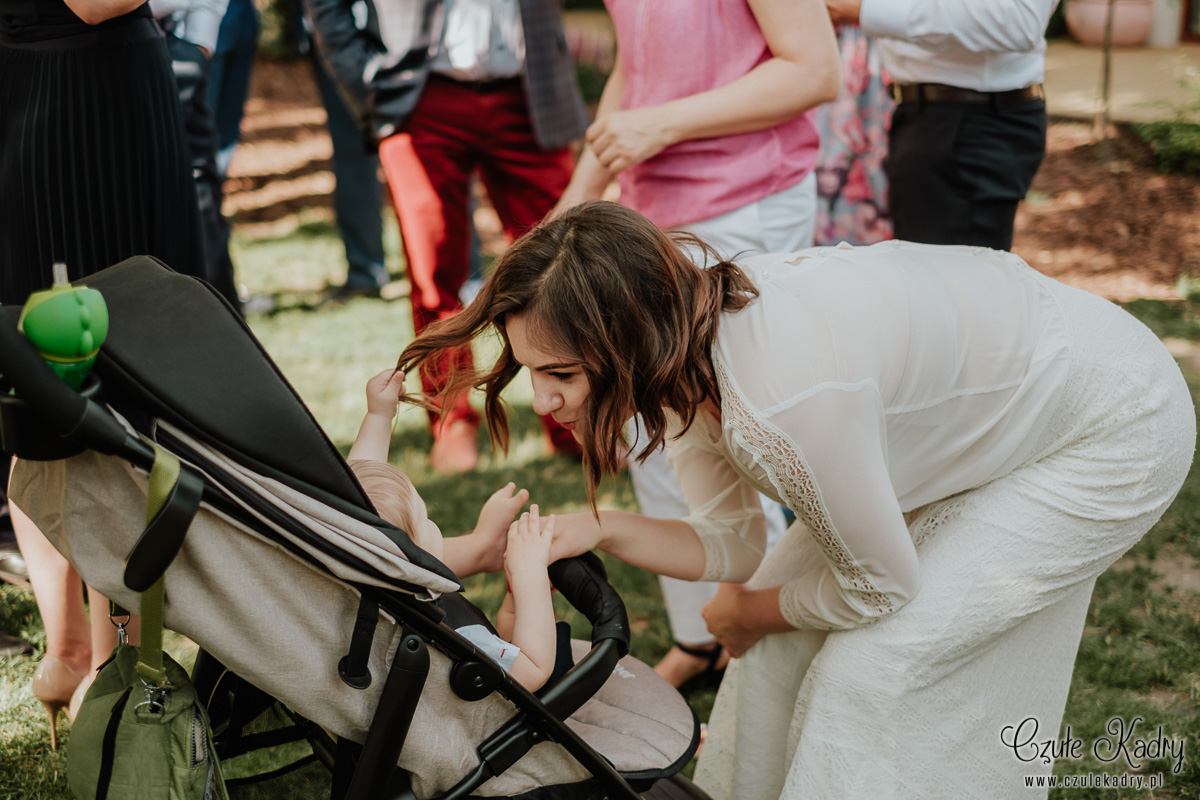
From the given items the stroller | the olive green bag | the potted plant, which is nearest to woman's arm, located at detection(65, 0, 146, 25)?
the stroller

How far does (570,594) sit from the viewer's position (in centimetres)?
192

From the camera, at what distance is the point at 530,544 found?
189 cm

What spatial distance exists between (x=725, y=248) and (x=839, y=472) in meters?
0.93

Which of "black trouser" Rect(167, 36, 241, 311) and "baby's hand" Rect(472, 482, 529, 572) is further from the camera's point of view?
"black trouser" Rect(167, 36, 241, 311)

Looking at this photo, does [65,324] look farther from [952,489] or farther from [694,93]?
[694,93]

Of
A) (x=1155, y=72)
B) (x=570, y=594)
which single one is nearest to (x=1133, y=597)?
(x=570, y=594)

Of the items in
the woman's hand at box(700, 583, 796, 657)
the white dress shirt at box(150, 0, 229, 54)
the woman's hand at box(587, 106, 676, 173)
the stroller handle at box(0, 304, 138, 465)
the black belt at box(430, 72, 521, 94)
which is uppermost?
the stroller handle at box(0, 304, 138, 465)

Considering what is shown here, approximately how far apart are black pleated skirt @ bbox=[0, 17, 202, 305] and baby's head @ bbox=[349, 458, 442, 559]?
85 cm

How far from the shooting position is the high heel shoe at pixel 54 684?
7.94ft

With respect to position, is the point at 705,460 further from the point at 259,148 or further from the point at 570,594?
the point at 259,148

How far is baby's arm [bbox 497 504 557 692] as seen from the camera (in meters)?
1.79

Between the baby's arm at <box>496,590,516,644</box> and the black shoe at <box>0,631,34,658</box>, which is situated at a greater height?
the baby's arm at <box>496,590,516,644</box>

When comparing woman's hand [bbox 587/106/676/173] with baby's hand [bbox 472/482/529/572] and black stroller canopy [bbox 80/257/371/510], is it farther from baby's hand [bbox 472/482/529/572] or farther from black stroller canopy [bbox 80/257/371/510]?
black stroller canopy [bbox 80/257/371/510]

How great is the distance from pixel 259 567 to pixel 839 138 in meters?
2.75
